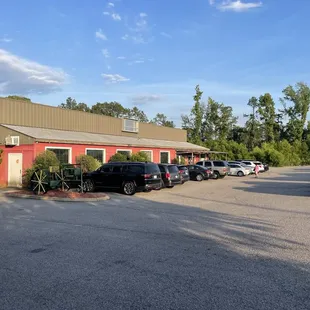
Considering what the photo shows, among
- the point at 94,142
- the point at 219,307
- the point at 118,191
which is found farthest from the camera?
the point at 94,142

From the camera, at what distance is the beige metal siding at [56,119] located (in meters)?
25.7

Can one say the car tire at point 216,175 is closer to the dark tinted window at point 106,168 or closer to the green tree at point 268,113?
the dark tinted window at point 106,168

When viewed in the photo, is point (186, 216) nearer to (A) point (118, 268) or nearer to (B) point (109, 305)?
(A) point (118, 268)

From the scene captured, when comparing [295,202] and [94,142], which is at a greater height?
[94,142]

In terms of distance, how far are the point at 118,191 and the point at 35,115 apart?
11.6 metres

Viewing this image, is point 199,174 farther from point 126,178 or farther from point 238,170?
point 126,178

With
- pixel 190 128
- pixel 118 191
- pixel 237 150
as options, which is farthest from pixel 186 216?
pixel 190 128

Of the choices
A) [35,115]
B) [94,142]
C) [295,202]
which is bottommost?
[295,202]

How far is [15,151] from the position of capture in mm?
23703

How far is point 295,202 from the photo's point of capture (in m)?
15.2

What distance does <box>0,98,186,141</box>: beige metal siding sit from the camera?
84.3ft

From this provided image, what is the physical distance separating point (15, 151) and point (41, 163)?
3.63 m

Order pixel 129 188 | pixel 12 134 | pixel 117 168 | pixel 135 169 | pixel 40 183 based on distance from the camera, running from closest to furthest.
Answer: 1. pixel 40 183
2. pixel 129 188
3. pixel 135 169
4. pixel 117 168
5. pixel 12 134

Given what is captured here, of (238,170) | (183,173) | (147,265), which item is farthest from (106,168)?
(238,170)
